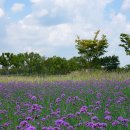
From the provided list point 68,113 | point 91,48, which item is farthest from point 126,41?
point 68,113

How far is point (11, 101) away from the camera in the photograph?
9.23 meters

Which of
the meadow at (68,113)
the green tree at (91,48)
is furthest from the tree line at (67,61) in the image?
the meadow at (68,113)

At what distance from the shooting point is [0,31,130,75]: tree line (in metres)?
33.4

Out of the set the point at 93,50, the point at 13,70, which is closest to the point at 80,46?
the point at 93,50

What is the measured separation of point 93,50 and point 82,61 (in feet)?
4.73

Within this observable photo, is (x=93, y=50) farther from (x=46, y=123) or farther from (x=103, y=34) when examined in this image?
(x=46, y=123)

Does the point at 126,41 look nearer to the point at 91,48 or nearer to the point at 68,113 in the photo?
the point at 91,48

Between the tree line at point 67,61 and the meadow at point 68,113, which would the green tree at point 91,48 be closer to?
the tree line at point 67,61

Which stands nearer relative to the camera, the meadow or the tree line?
the meadow

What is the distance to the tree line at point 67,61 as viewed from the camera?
110 ft

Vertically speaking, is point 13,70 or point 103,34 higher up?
point 103,34

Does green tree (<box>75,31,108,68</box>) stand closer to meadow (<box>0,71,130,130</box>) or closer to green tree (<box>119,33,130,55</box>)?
green tree (<box>119,33,130,55</box>)

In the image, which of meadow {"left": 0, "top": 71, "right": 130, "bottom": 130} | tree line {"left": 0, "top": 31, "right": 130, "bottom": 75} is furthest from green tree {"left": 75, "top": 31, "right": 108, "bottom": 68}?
meadow {"left": 0, "top": 71, "right": 130, "bottom": 130}

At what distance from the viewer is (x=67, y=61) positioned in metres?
36.0
